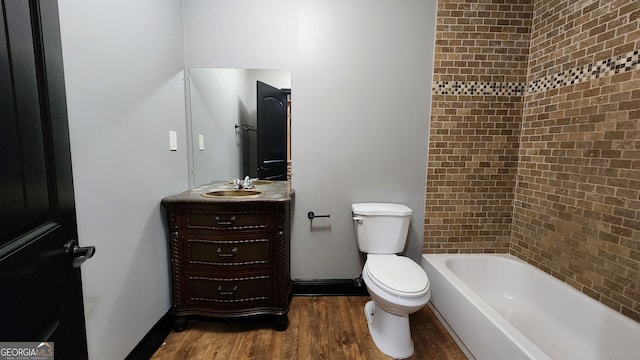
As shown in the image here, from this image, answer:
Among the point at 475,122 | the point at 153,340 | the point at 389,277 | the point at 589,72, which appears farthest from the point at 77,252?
the point at 589,72

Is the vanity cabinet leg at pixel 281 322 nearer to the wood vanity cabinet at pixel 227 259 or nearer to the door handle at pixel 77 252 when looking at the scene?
the wood vanity cabinet at pixel 227 259

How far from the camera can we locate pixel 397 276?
1583 mm

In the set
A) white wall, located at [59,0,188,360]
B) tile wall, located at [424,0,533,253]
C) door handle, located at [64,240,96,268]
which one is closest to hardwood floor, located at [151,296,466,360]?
Result: white wall, located at [59,0,188,360]

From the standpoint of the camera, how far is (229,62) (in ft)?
6.53

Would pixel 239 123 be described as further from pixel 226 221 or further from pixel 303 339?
pixel 303 339

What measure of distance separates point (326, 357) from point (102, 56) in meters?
1.89

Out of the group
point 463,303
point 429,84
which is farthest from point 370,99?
point 463,303

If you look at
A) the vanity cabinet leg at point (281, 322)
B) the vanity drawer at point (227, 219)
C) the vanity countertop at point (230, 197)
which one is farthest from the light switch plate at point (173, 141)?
the vanity cabinet leg at point (281, 322)

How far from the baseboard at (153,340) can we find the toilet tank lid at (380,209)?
143 centimetres

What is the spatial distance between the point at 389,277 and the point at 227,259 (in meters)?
0.99

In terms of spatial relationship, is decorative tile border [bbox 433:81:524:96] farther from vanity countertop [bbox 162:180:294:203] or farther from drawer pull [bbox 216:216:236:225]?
drawer pull [bbox 216:216:236:225]

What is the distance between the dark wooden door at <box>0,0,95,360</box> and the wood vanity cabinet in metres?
0.87

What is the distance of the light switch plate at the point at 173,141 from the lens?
5.77 ft

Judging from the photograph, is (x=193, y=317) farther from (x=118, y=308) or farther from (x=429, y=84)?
(x=429, y=84)
